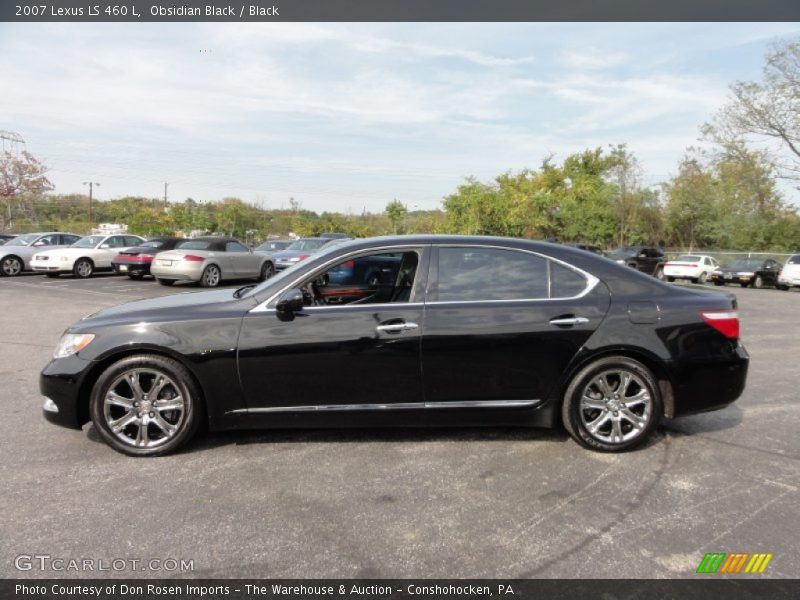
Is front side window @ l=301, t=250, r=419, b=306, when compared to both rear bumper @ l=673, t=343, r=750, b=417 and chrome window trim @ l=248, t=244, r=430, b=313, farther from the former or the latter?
rear bumper @ l=673, t=343, r=750, b=417

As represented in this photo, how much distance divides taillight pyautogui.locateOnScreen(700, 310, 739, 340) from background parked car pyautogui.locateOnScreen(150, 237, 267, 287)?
13940mm

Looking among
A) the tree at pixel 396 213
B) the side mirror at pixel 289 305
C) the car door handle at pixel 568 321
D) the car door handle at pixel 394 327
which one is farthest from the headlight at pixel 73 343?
the tree at pixel 396 213

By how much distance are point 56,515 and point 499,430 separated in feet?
9.79

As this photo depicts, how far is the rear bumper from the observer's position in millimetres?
3811

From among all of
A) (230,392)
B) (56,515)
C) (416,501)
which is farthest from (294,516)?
(56,515)

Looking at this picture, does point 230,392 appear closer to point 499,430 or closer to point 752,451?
point 499,430

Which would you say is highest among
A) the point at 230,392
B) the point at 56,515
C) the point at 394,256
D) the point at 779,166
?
the point at 779,166

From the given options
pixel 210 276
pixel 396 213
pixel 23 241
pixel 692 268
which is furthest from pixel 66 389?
pixel 396 213

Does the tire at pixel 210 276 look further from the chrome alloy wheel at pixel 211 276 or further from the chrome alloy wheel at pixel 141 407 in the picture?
the chrome alloy wheel at pixel 141 407

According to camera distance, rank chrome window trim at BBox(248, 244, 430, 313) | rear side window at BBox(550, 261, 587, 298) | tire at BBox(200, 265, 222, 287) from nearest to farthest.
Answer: chrome window trim at BBox(248, 244, 430, 313)
rear side window at BBox(550, 261, 587, 298)
tire at BBox(200, 265, 222, 287)

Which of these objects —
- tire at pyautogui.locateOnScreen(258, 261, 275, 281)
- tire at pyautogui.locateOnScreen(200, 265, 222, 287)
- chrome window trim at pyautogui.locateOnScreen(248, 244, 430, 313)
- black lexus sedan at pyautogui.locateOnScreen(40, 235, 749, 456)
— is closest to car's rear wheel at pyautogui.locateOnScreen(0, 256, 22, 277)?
tire at pyautogui.locateOnScreen(200, 265, 222, 287)

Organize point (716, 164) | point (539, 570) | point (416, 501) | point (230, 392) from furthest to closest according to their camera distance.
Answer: point (716, 164) → point (230, 392) → point (416, 501) → point (539, 570)

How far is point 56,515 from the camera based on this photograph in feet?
Result: 9.48

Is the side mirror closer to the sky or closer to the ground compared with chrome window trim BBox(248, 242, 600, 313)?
closer to the ground
